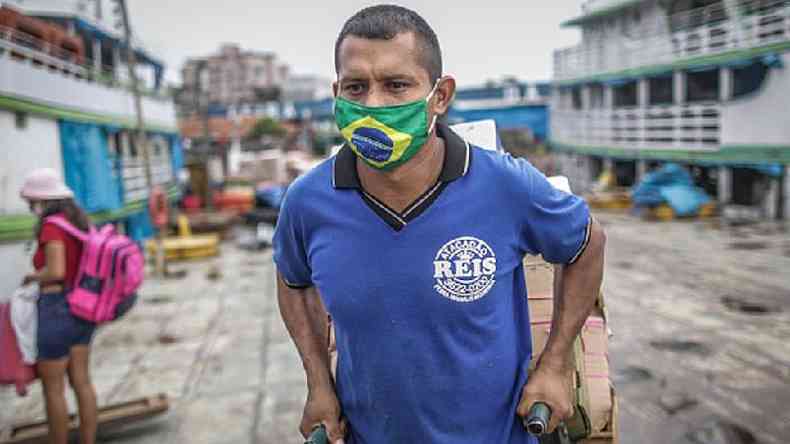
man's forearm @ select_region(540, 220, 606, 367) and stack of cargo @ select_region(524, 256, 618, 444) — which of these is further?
stack of cargo @ select_region(524, 256, 618, 444)

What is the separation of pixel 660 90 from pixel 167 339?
18.1 metres

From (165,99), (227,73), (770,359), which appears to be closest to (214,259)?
(165,99)

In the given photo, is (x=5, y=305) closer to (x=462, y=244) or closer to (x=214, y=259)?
(x=462, y=244)

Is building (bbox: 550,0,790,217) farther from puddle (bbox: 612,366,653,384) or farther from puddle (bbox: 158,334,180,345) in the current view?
puddle (bbox: 158,334,180,345)

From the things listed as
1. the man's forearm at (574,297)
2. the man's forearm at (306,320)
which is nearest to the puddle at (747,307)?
the man's forearm at (574,297)

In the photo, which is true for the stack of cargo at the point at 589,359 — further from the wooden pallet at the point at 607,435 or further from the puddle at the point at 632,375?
the puddle at the point at 632,375

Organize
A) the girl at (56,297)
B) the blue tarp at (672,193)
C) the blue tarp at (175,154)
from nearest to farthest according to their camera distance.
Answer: the girl at (56,297), the blue tarp at (672,193), the blue tarp at (175,154)

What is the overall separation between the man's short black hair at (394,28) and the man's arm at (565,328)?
2.13 ft

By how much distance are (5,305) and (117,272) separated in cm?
81

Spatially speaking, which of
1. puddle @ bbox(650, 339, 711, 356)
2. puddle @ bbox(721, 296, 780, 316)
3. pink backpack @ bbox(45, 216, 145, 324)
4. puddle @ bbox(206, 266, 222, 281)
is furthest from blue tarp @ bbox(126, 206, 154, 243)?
puddle @ bbox(721, 296, 780, 316)

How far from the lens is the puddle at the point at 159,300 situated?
914cm

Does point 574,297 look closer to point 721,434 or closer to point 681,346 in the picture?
point 721,434

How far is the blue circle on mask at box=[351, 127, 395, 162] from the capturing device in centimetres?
171

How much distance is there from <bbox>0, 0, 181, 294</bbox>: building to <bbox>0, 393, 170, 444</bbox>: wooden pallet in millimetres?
3445
